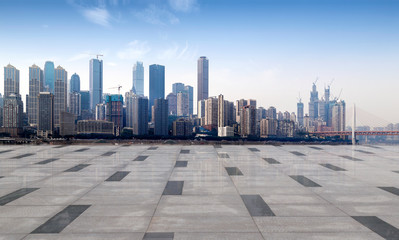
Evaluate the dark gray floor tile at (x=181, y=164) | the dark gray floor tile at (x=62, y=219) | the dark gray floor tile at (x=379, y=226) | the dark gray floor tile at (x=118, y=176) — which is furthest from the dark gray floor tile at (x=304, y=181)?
the dark gray floor tile at (x=62, y=219)

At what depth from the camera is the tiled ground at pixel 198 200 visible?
27.9ft

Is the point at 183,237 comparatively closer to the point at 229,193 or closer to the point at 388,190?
the point at 229,193

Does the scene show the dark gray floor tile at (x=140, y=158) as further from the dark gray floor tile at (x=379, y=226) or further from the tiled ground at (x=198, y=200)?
the dark gray floor tile at (x=379, y=226)

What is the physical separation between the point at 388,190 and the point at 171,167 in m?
12.2

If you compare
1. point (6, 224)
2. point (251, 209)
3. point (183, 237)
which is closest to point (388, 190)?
point (251, 209)

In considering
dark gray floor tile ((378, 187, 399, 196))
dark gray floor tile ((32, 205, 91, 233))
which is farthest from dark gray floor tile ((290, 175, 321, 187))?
dark gray floor tile ((32, 205, 91, 233))

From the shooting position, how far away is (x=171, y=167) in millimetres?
18500

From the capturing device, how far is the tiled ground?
8500 millimetres

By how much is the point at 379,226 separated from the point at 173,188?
8.33m

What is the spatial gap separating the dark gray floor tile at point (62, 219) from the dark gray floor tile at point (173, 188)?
3534 mm

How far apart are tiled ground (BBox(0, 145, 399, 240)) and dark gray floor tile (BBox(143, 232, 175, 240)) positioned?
30 mm

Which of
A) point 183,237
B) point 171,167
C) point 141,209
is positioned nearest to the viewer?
point 183,237

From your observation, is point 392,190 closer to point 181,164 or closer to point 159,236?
point 159,236

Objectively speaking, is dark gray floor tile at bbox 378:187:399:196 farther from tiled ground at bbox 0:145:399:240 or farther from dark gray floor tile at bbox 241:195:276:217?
dark gray floor tile at bbox 241:195:276:217
